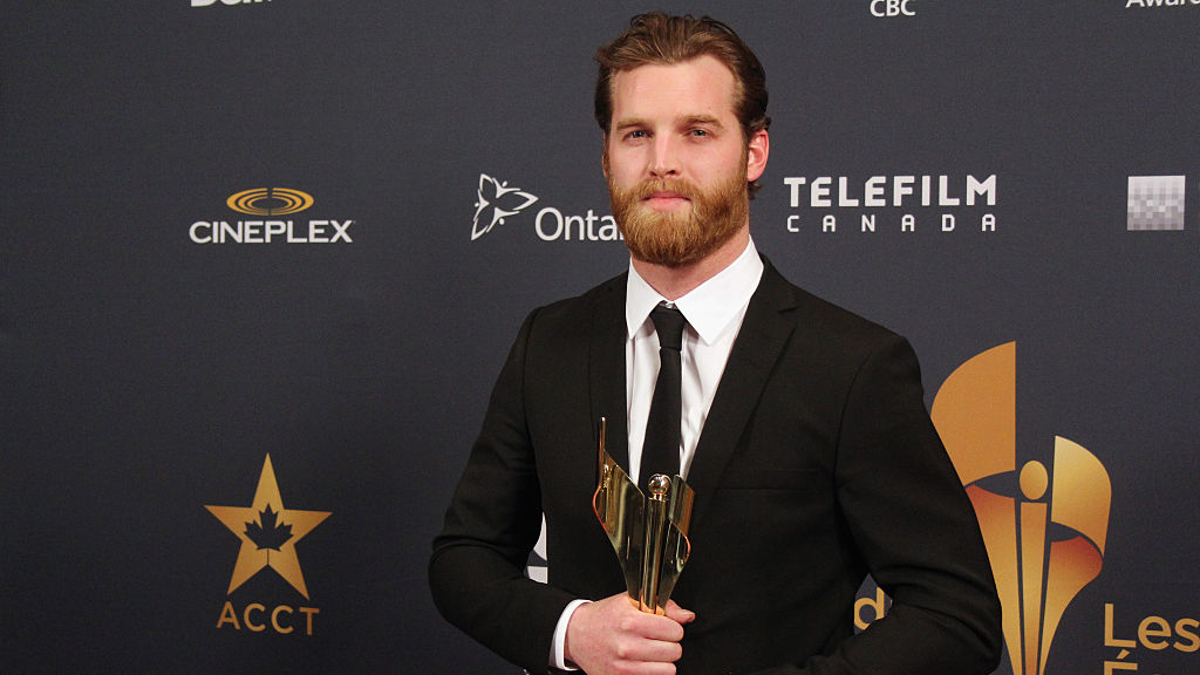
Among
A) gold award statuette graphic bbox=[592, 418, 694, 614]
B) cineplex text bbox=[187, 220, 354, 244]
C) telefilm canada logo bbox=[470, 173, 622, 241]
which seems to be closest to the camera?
gold award statuette graphic bbox=[592, 418, 694, 614]

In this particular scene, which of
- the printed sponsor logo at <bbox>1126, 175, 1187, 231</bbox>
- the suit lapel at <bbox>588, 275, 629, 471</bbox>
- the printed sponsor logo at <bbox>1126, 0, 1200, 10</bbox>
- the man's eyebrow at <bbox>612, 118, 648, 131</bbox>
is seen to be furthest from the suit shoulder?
the printed sponsor logo at <bbox>1126, 0, 1200, 10</bbox>

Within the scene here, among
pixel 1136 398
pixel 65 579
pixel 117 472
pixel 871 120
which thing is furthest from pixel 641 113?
pixel 65 579

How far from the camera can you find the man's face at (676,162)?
1199 mm

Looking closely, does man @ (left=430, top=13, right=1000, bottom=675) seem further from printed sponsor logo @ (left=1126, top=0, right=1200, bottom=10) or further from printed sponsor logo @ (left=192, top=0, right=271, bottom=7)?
printed sponsor logo @ (left=192, top=0, right=271, bottom=7)

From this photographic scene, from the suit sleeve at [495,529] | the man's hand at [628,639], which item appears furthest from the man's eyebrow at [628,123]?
the man's hand at [628,639]

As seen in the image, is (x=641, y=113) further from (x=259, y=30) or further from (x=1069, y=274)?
(x=259, y=30)

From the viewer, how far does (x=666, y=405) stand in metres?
1.20

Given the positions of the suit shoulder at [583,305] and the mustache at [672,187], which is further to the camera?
the suit shoulder at [583,305]

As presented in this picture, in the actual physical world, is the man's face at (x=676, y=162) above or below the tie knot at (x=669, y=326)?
above

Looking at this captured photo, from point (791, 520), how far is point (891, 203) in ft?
3.16

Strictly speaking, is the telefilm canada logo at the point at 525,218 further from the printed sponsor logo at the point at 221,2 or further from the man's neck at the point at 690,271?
the man's neck at the point at 690,271

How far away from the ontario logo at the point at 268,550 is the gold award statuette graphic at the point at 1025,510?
4.34 feet

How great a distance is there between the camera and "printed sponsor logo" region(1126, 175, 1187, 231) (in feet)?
5.98

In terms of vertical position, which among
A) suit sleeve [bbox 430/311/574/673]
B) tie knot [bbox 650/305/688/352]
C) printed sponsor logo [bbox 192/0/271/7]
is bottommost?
suit sleeve [bbox 430/311/574/673]
